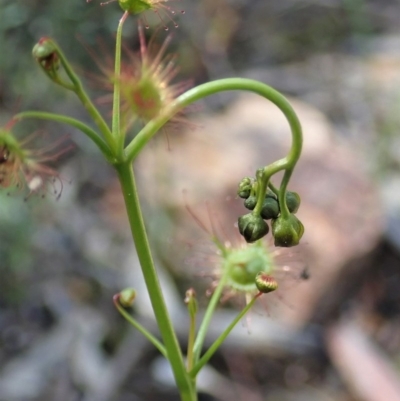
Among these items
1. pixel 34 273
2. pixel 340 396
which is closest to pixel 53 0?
pixel 34 273

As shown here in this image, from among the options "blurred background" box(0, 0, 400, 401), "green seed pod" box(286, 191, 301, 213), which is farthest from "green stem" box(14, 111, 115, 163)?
"blurred background" box(0, 0, 400, 401)

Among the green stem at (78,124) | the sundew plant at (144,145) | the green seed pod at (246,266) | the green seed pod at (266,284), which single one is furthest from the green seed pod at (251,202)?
the green seed pod at (246,266)

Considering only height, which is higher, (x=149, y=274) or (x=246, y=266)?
(x=149, y=274)

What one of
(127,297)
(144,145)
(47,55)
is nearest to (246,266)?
(127,297)

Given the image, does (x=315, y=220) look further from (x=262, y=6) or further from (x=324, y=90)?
(x=262, y=6)

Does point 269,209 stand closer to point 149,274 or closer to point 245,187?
point 245,187

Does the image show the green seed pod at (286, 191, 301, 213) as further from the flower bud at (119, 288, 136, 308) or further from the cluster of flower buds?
the flower bud at (119, 288, 136, 308)

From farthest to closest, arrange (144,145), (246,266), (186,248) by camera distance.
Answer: (186,248) → (246,266) → (144,145)
